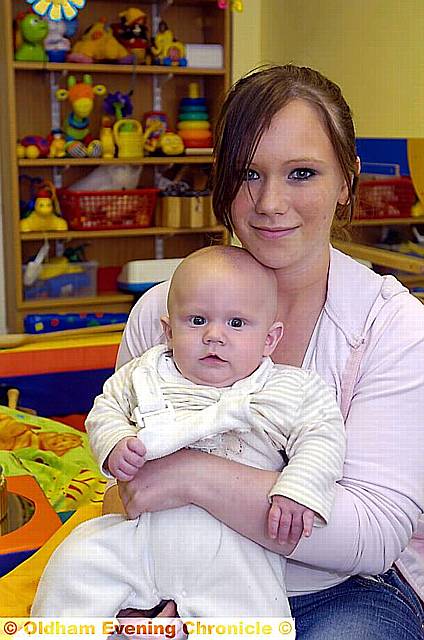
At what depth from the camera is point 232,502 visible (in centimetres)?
100

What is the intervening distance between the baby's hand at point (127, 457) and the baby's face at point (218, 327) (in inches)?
4.5

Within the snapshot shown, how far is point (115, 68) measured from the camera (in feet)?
12.1

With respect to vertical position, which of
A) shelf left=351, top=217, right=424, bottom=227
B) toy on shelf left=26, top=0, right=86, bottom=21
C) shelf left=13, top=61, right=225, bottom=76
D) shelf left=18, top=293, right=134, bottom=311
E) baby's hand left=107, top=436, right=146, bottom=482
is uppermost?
toy on shelf left=26, top=0, right=86, bottom=21

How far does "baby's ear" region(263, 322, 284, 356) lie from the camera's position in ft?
3.59

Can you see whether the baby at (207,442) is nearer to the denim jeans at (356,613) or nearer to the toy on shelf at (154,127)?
the denim jeans at (356,613)

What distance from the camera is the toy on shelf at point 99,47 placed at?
12.1ft

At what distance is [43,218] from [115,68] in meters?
0.69

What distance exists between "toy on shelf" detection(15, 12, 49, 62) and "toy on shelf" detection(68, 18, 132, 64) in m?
0.16

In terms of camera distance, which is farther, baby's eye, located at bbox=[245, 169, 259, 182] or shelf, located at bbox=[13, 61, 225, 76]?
shelf, located at bbox=[13, 61, 225, 76]

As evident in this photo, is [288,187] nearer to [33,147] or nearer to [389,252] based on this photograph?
[389,252]

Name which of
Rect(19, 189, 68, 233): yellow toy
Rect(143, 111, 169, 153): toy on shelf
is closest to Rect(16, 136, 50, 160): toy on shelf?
Rect(19, 189, 68, 233): yellow toy

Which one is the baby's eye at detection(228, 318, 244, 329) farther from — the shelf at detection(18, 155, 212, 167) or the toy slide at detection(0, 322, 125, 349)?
the shelf at detection(18, 155, 212, 167)

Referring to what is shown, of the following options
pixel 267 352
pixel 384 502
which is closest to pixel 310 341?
pixel 267 352

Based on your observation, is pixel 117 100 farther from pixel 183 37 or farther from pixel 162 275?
pixel 162 275
